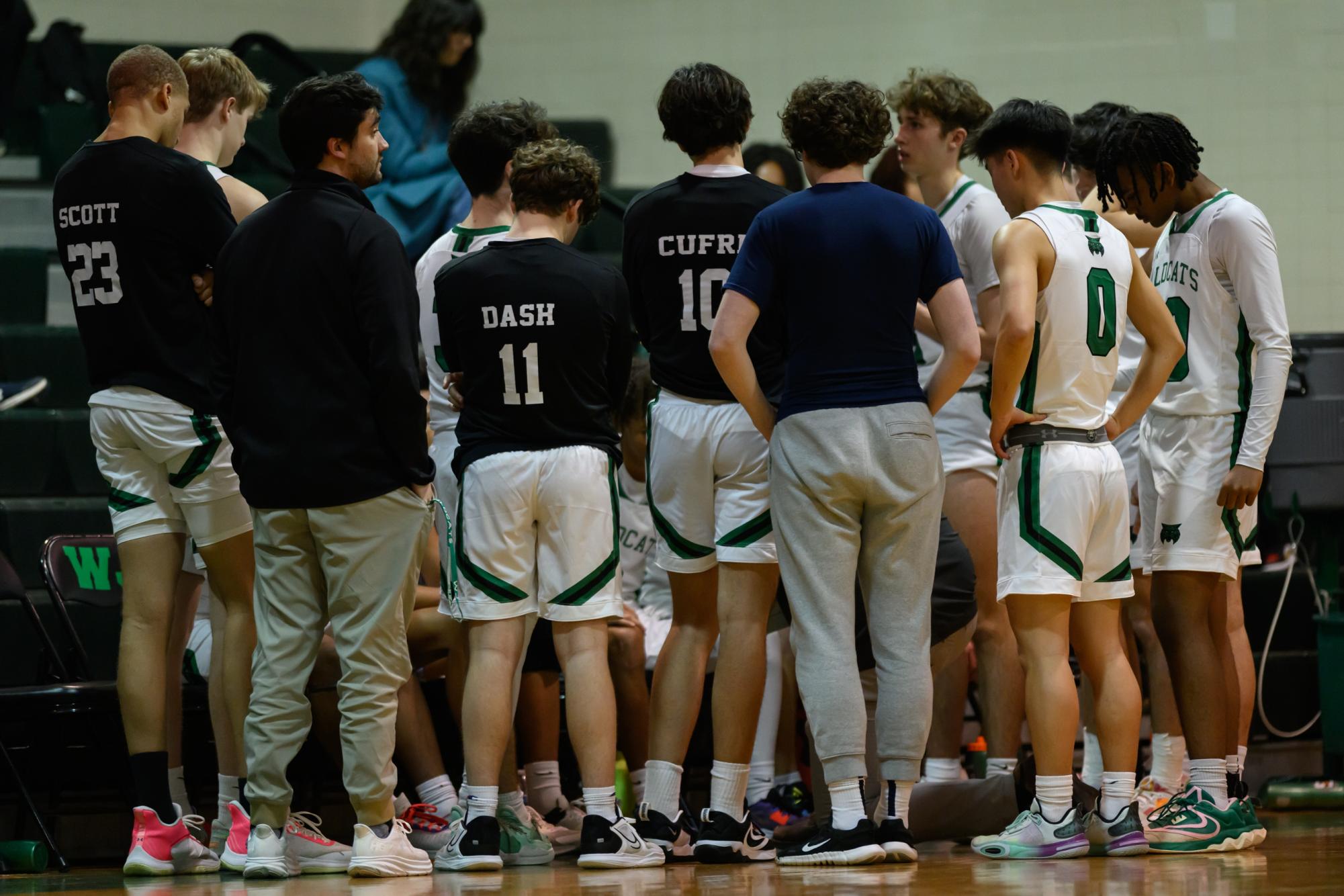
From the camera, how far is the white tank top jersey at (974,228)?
195 inches

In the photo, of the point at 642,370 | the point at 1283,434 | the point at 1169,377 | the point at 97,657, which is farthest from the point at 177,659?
the point at 1283,434

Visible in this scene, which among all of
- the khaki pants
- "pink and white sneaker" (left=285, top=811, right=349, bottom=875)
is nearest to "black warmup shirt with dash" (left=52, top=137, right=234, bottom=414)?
the khaki pants

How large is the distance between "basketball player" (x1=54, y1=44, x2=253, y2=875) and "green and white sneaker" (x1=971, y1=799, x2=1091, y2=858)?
194 cm

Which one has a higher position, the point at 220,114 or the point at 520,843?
the point at 220,114

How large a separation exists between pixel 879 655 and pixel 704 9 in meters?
5.99

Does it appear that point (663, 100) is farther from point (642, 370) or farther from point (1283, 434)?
point (1283, 434)

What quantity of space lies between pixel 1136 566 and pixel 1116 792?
79cm

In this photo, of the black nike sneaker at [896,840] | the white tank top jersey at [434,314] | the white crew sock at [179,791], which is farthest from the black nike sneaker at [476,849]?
the white tank top jersey at [434,314]

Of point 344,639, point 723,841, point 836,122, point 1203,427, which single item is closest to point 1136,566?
point 1203,427

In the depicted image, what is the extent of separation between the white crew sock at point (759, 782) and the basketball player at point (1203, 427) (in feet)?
3.72

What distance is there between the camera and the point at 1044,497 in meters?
4.13

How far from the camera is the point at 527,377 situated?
4.17 meters

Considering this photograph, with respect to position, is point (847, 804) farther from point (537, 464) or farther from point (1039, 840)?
point (537, 464)

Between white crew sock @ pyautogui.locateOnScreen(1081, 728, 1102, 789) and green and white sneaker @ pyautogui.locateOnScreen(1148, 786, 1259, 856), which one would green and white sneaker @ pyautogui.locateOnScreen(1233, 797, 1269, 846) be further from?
white crew sock @ pyautogui.locateOnScreen(1081, 728, 1102, 789)
